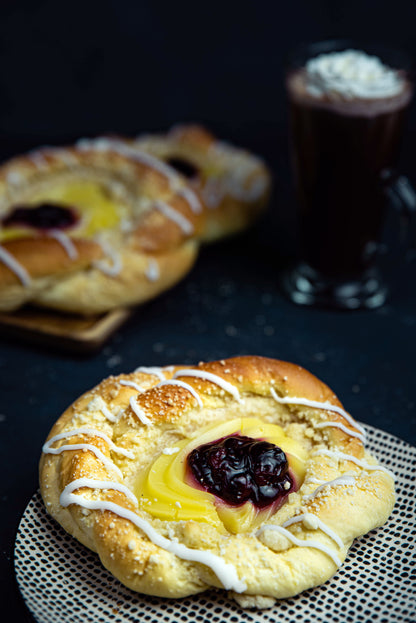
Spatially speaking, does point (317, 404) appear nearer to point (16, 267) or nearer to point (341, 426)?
point (341, 426)

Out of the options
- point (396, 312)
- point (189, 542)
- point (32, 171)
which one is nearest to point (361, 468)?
point (189, 542)

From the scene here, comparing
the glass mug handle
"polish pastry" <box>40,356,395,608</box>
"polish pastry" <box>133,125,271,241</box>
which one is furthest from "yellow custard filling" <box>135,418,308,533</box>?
"polish pastry" <box>133,125,271,241</box>

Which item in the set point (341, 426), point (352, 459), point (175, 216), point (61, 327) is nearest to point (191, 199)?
point (175, 216)

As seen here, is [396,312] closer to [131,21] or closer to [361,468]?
[361,468]

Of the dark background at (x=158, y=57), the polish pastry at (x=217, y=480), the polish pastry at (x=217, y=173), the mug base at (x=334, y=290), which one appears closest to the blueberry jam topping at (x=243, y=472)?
the polish pastry at (x=217, y=480)

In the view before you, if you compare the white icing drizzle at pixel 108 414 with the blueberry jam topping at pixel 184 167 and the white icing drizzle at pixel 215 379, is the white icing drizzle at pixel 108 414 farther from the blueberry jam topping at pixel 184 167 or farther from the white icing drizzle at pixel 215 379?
the blueberry jam topping at pixel 184 167

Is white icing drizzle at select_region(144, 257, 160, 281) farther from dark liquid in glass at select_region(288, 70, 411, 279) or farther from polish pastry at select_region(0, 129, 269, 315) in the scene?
dark liquid in glass at select_region(288, 70, 411, 279)

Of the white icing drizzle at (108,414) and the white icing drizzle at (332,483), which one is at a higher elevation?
the white icing drizzle at (332,483)
